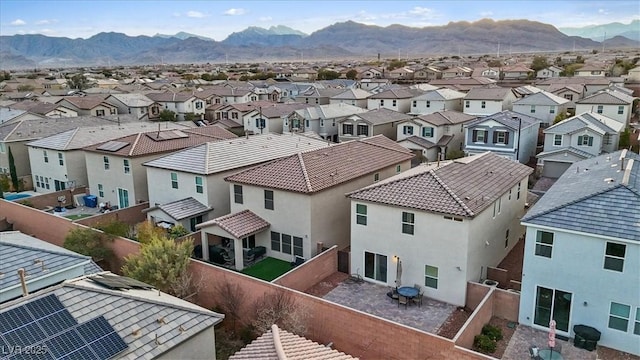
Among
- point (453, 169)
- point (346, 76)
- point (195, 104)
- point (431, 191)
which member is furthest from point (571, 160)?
point (346, 76)

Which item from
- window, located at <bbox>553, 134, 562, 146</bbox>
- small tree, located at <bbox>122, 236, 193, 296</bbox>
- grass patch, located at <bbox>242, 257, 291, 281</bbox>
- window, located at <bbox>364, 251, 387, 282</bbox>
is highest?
window, located at <bbox>553, 134, 562, 146</bbox>

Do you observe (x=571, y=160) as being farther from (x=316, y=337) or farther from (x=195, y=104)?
(x=195, y=104)

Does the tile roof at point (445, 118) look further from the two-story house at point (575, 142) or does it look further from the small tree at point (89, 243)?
the small tree at point (89, 243)

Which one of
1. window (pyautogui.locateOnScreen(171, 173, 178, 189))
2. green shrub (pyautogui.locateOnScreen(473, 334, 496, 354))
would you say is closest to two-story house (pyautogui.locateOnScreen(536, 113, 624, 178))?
green shrub (pyautogui.locateOnScreen(473, 334, 496, 354))

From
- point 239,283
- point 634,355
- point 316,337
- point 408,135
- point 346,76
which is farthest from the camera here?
point 346,76

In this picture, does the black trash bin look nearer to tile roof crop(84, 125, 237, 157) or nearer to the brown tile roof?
the brown tile roof

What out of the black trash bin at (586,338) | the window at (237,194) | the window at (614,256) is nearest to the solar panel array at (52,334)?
the window at (237,194)
